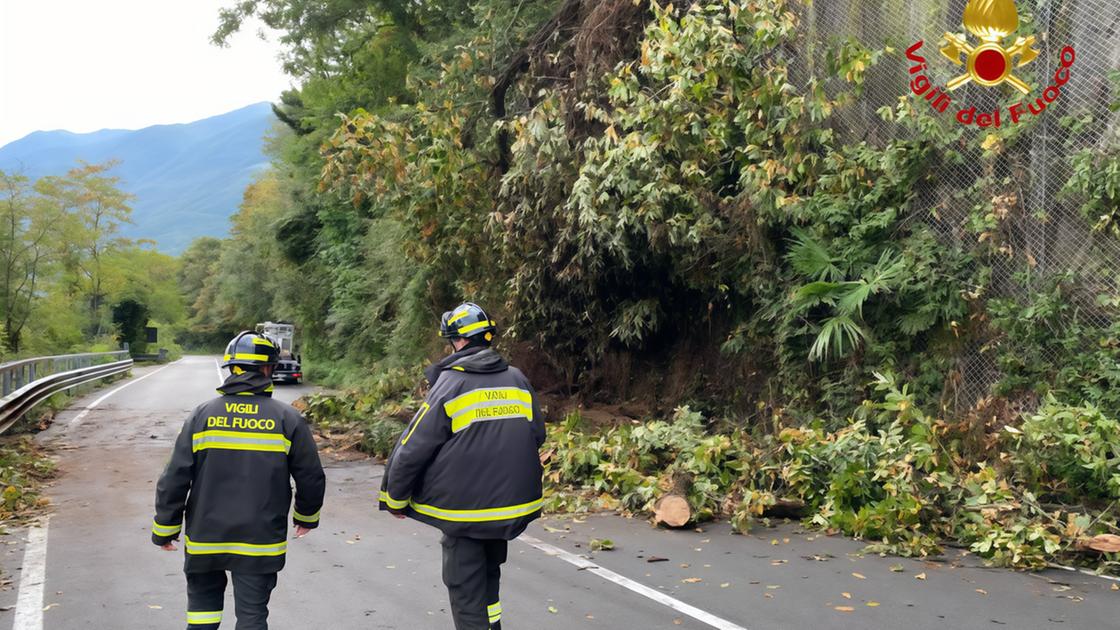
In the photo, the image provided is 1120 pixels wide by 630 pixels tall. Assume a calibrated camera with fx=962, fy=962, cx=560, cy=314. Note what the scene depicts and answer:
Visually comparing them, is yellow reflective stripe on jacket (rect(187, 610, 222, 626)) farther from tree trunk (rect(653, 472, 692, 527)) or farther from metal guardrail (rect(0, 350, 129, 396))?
metal guardrail (rect(0, 350, 129, 396))

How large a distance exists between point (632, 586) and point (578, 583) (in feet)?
1.26

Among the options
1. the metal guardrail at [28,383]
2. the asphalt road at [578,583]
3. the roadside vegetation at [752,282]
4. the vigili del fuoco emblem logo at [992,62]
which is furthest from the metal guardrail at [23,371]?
the vigili del fuoco emblem logo at [992,62]

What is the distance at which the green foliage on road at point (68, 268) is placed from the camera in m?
46.8

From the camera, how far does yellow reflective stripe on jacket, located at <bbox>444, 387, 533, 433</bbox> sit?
4715mm

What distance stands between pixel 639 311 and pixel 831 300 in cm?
337

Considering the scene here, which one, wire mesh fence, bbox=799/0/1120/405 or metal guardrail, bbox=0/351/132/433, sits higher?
wire mesh fence, bbox=799/0/1120/405

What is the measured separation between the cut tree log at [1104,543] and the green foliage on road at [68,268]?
113 feet

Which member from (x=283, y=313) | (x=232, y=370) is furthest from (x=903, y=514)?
(x=283, y=313)

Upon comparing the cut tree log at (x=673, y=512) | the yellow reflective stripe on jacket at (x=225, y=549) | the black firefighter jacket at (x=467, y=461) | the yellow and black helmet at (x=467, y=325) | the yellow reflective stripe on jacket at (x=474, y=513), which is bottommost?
the cut tree log at (x=673, y=512)

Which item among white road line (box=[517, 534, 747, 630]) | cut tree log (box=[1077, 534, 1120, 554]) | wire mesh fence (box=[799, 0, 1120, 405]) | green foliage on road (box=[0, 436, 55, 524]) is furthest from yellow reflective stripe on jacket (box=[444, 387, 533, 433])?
wire mesh fence (box=[799, 0, 1120, 405])

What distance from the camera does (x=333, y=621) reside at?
19.2 ft

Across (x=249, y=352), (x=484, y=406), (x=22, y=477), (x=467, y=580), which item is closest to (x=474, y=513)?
(x=467, y=580)

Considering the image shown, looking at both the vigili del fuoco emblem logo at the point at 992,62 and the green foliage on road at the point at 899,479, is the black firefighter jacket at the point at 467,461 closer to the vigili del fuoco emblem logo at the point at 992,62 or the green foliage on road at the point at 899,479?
the green foliage on road at the point at 899,479

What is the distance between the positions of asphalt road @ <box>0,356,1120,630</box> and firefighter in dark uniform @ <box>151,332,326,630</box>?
1337mm
